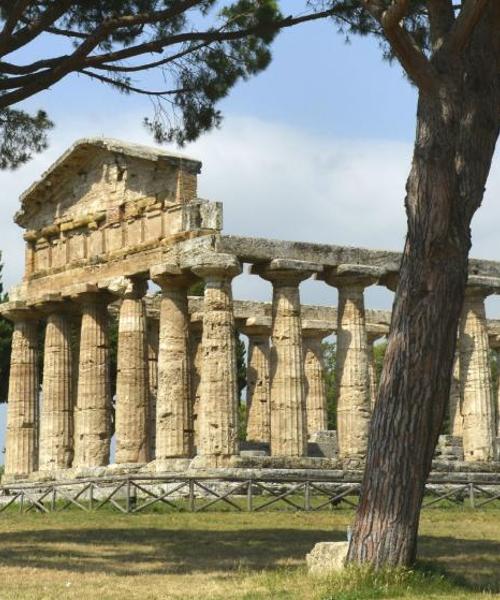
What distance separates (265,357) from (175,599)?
29.1 meters

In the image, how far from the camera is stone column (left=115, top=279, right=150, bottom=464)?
36906 mm

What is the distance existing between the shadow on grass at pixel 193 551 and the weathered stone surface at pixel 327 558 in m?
1.01

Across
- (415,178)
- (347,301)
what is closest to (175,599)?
(415,178)

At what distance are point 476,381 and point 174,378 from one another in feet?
31.6

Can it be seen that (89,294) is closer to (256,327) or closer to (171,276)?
(171,276)

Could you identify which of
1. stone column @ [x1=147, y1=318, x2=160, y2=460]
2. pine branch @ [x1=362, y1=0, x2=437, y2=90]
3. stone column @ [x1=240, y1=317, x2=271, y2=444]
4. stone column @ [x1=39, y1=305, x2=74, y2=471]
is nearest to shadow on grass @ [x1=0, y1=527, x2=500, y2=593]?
pine branch @ [x1=362, y1=0, x2=437, y2=90]

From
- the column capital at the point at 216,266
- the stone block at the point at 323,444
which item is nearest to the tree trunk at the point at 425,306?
the column capital at the point at 216,266

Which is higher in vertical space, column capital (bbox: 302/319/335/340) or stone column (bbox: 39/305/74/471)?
column capital (bbox: 302/319/335/340)

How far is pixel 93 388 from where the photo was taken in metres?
38.2

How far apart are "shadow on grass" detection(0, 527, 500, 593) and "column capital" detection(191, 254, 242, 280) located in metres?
10.8

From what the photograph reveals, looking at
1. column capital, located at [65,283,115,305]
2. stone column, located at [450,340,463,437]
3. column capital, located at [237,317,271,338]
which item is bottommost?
stone column, located at [450,340,463,437]

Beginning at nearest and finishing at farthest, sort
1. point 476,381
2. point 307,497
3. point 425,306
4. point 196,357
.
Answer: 1. point 425,306
2. point 307,497
3. point 476,381
4. point 196,357

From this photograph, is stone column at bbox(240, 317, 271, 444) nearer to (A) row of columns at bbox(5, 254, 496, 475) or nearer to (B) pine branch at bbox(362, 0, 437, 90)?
(A) row of columns at bbox(5, 254, 496, 475)

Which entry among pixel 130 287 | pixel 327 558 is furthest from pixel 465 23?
pixel 130 287
